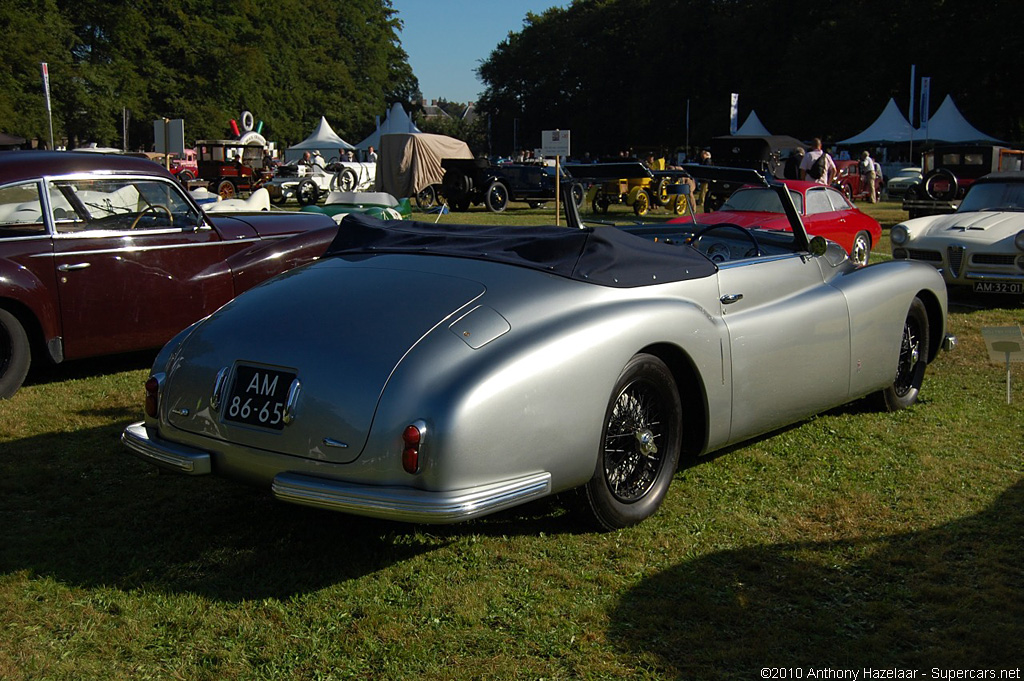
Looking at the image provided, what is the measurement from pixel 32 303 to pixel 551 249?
3.99 meters

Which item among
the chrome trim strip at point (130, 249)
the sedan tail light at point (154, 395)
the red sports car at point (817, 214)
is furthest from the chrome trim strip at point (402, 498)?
the red sports car at point (817, 214)

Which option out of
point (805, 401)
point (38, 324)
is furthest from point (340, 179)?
point (805, 401)

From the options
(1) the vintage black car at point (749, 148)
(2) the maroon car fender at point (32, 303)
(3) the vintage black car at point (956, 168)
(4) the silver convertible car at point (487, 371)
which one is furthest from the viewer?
(1) the vintage black car at point (749, 148)

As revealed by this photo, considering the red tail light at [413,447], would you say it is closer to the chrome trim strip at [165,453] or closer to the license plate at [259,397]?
the license plate at [259,397]

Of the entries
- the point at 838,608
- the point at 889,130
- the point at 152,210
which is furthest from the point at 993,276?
the point at 889,130

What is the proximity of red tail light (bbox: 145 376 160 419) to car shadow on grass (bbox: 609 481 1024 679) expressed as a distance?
195 centimetres

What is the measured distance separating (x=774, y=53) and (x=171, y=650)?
224ft

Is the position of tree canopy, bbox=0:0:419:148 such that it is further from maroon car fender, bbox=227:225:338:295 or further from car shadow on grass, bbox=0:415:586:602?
car shadow on grass, bbox=0:415:586:602

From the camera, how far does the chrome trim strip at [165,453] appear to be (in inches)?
135

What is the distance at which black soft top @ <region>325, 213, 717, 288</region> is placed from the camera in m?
3.85

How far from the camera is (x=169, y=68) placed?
57.2 m

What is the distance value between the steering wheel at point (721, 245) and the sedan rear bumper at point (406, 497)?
2259 mm

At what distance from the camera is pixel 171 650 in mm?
2898

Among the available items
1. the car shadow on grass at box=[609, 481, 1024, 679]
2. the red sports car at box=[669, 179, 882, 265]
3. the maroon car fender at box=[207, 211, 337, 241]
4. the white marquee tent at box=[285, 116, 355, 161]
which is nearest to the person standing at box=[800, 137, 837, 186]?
the red sports car at box=[669, 179, 882, 265]
